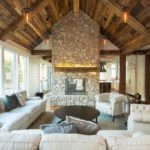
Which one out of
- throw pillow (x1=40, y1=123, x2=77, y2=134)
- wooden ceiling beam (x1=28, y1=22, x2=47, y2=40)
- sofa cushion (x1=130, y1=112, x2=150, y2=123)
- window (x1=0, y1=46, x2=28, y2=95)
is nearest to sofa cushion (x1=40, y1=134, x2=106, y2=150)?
throw pillow (x1=40, y1=123, x2=77, y2=134)

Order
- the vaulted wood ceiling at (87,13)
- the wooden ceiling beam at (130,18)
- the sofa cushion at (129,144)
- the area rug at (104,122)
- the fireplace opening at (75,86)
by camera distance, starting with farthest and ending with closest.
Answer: the fireplace opening at (75,86) < the wooden ceiling beam at (130,18) < the vaulted wood ceiling at (87,13) < the area rug at (104,122) < the sofa cushion at (129,144)

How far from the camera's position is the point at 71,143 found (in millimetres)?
1789

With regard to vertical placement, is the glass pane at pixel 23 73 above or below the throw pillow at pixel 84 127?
above

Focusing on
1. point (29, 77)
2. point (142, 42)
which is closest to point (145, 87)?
point (142, 42)

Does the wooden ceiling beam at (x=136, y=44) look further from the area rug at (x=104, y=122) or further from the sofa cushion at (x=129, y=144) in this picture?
the sofa cushion at (x=129, y=144)

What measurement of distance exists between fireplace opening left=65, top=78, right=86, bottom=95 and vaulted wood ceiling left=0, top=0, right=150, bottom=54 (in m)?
2.31

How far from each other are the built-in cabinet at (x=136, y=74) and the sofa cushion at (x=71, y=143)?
30.3 feet

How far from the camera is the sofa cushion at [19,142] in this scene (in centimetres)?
176

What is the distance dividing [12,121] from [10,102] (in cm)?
144

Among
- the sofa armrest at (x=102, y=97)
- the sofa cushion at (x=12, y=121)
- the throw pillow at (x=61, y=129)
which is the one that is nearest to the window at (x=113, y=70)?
the sofa armrest at (x=102, y=97)

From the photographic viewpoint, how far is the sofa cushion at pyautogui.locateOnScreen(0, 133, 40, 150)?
1.76 meters

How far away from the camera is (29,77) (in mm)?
9781

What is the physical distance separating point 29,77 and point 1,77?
340 centimetres

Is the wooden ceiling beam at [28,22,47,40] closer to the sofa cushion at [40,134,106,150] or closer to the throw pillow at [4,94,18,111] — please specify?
the throw pillow at [4,94,18,111]
